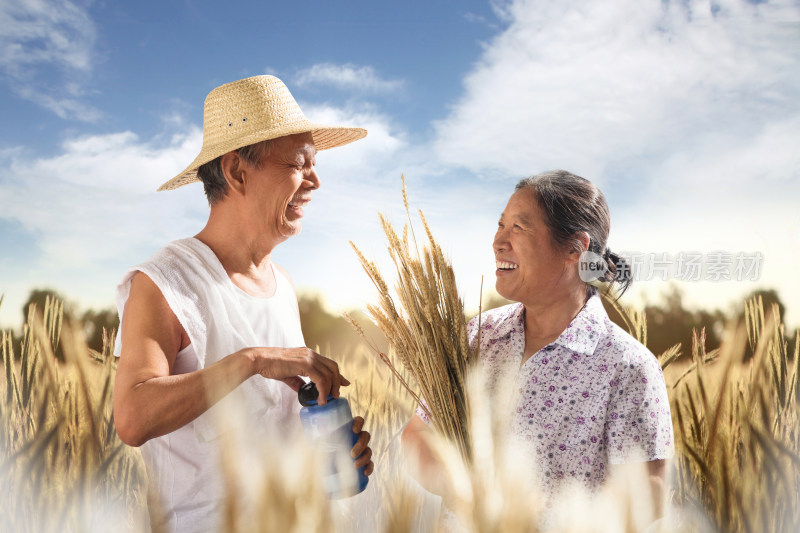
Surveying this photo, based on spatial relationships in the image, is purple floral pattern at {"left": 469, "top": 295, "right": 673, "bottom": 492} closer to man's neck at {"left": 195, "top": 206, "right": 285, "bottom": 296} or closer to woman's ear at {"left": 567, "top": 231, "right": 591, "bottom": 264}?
woman's ear at {"left": 567, "top": 231, "right": 591, "bottom": 264}

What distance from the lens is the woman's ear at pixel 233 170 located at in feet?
7.28

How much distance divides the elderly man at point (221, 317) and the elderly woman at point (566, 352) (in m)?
0.56

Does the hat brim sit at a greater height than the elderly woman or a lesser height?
greater

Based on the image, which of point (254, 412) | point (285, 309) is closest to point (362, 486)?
point (254, 412)

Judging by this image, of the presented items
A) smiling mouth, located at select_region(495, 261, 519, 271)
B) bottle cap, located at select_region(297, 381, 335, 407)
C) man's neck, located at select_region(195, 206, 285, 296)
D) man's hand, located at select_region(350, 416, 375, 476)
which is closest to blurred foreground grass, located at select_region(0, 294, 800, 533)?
man's hand, located at select_region(350, 416, 375, 476)

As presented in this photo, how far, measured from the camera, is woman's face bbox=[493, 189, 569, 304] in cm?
208

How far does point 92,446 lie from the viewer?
1.77 m

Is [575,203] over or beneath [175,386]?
over

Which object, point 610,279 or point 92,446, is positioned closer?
point 92,446

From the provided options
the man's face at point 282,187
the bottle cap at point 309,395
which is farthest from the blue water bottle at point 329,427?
the man's face at point 282,187

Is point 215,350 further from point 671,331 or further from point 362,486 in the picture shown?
point 671,331

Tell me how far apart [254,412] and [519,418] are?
0.86m

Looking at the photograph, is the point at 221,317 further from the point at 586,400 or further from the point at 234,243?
the point at 586,400

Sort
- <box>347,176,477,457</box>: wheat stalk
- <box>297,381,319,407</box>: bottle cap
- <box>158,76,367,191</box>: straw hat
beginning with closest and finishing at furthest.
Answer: <box>347,176,477,457</box>: wheat stalk → <box>297,381,319,407</box>: bottle cap → <box>158,76,367,191</box>: straw hat
